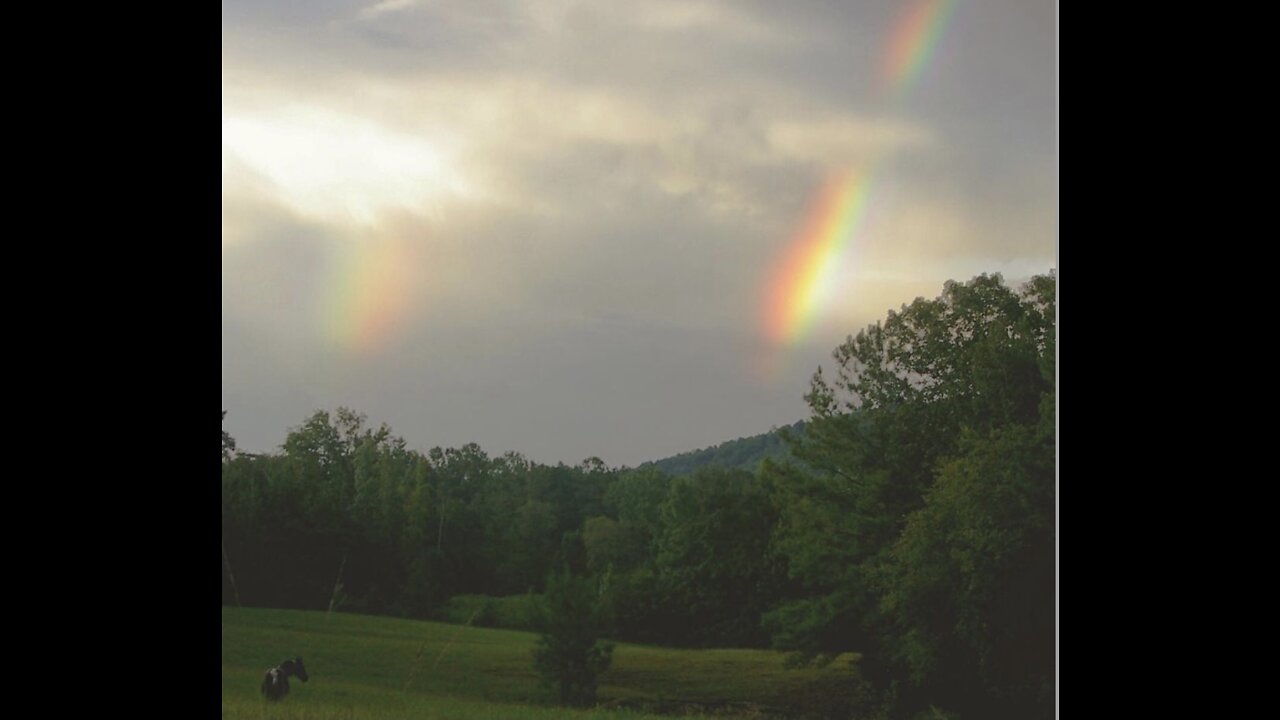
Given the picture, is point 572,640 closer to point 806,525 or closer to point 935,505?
point 806,525

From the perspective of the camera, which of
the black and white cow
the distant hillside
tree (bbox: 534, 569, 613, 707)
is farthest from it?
the distant hillside

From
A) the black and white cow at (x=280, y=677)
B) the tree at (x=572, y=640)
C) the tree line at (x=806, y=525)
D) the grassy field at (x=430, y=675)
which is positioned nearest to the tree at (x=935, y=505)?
the tree line at (x=806, y=525)

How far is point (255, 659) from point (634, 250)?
2.51m

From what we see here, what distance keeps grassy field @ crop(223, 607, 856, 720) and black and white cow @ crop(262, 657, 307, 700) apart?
37 mm

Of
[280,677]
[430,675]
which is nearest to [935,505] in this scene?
[430,675]

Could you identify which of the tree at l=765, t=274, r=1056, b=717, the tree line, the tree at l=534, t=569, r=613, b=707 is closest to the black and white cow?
the tree line

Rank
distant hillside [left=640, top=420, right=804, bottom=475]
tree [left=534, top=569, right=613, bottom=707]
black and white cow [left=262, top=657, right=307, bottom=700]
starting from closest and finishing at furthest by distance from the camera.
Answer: black and white cow [left=262, top=657, right=307, bottom=700]
tree [left=534, top=569, right=613, bottom=707]
distant hillside [left=640, top=420, right=804, bottom=475]

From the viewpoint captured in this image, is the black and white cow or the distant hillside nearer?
the black and white cow

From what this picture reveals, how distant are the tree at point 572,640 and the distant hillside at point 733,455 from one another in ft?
2.22

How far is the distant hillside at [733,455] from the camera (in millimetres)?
5406

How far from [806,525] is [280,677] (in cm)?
255

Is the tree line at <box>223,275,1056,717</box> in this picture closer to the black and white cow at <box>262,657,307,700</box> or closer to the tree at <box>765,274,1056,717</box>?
the tree at <box>765,274,1056,717</box>

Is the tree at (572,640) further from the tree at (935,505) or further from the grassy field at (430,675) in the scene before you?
the tree at (935,505)

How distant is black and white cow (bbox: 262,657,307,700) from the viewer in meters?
4.93
